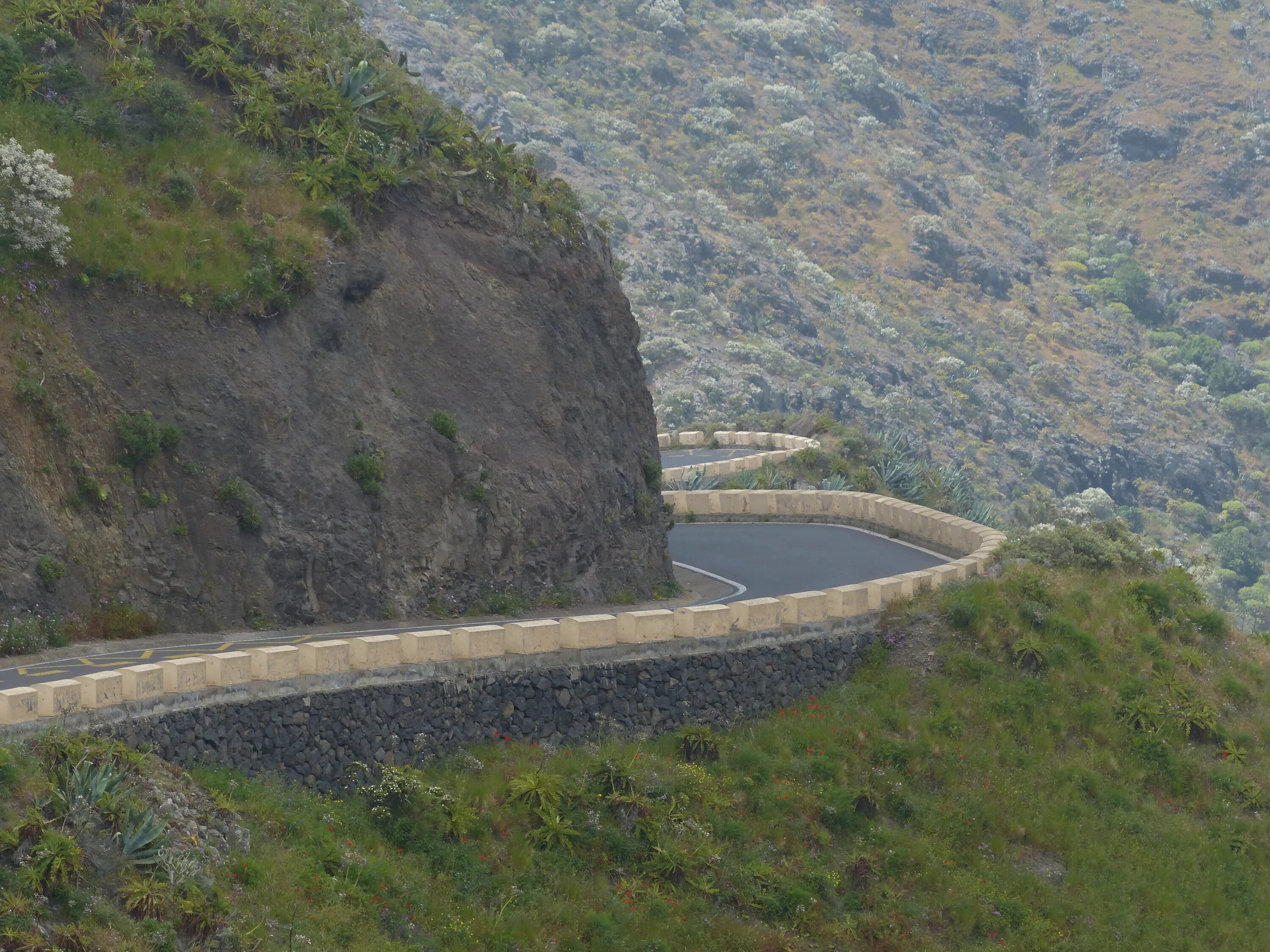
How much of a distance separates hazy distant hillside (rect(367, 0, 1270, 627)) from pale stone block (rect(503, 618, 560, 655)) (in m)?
56.3

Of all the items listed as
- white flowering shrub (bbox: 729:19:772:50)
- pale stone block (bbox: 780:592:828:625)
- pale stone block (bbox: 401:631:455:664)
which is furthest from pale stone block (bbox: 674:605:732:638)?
white flowering shrub (bbox: 729:19:772:50)

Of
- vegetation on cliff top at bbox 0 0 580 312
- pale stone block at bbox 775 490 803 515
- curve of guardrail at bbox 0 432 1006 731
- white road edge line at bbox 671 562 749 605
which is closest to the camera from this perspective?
curve of guardrail at bbox 0 432 1006 731

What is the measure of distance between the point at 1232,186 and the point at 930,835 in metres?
112

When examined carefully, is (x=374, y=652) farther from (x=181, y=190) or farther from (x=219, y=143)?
(x=219, y=143)

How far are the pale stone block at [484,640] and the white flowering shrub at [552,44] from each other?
102 m

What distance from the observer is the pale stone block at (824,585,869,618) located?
3105 cm

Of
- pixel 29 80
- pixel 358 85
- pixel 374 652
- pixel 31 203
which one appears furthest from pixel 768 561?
pixel 29 80

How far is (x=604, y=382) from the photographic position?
120 ft

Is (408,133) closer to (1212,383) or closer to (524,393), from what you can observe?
(524,393)

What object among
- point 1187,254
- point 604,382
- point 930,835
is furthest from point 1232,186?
point 930,835

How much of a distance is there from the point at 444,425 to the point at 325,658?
8.34 meters

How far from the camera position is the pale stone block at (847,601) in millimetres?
31047

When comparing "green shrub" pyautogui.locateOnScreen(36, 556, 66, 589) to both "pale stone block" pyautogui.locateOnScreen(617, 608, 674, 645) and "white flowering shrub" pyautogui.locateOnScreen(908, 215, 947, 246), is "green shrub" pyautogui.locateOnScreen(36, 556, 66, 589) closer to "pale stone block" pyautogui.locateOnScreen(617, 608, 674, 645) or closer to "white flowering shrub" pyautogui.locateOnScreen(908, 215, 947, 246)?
"pale stone block" pyautogui.locateOnScreen(617, 608, 674, 645)

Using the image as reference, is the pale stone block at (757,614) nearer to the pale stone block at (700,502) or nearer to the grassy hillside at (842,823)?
the grassy hillside at (842,823)
